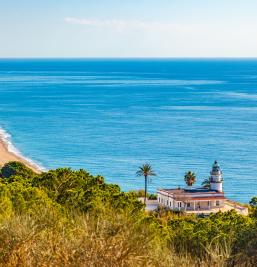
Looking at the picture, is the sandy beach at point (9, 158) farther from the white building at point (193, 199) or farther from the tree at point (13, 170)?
the white building at point (193, 199)

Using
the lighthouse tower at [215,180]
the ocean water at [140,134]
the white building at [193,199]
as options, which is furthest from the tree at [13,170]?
the lighthouse tower at [215,180]

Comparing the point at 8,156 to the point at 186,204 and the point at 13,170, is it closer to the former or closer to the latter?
the point at 13,170

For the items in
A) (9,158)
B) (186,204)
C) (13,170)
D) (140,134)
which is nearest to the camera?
(186,204)

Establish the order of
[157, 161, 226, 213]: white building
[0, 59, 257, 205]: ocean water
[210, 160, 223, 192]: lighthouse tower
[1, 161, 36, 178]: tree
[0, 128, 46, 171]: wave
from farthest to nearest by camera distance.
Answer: [0, 128, 46, 171]: wave → [0, 59, 257, 205]: ocean water → [1, 161, 36, 178]: tree → [210, 160, 223, 192]: lighthouse tower → [157, 161, 226, 213]: white building

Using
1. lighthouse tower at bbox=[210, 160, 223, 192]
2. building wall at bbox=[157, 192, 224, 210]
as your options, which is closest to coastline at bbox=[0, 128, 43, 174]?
building wall at bbox=[157, 192, 224, 210]

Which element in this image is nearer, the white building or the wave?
the white building

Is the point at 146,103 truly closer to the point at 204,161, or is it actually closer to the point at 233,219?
the point at 204,161

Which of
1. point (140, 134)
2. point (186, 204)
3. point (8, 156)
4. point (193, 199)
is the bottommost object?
point (186, 204)

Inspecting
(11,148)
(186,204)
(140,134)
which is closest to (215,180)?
(186,204)

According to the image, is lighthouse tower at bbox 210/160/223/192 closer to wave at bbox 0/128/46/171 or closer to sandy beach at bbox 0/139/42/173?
sandy beach at bbox 0/139/42/173
